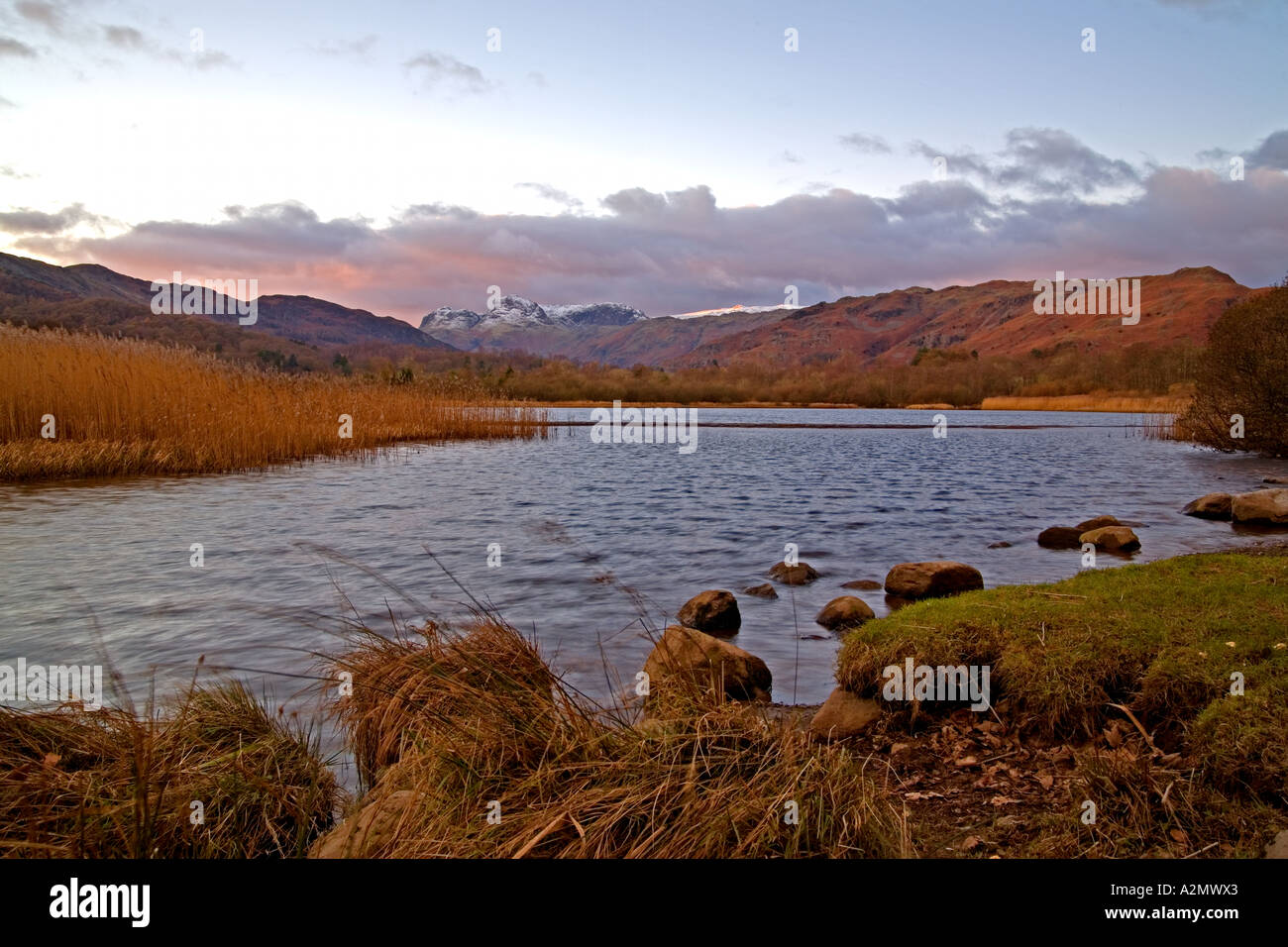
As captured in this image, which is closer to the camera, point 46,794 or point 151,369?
point 46,794

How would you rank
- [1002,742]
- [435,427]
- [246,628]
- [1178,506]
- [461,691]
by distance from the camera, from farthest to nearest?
[435,427] → [1178,506] → [246,628] → [1002,742] → [461,691]

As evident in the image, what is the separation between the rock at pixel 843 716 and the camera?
5875 millimetres

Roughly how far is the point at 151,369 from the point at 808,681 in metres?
19.5

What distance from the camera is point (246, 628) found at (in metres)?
8.76

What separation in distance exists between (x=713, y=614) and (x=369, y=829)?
5.55 meters

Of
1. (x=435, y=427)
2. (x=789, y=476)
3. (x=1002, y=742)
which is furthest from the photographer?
(x=435, y=427)

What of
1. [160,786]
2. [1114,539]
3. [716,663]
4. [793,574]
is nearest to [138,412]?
[793,574]

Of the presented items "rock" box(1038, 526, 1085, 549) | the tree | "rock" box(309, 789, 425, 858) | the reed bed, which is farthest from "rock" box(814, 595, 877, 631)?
the reed bed

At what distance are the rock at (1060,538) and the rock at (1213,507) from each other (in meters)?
4.51

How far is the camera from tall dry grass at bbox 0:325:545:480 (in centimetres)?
1825

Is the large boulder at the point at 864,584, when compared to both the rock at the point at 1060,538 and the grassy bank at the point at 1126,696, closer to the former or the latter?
the grassy bank at the point at 1126,696

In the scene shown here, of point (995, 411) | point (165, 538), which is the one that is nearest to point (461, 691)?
point (165, 538)
